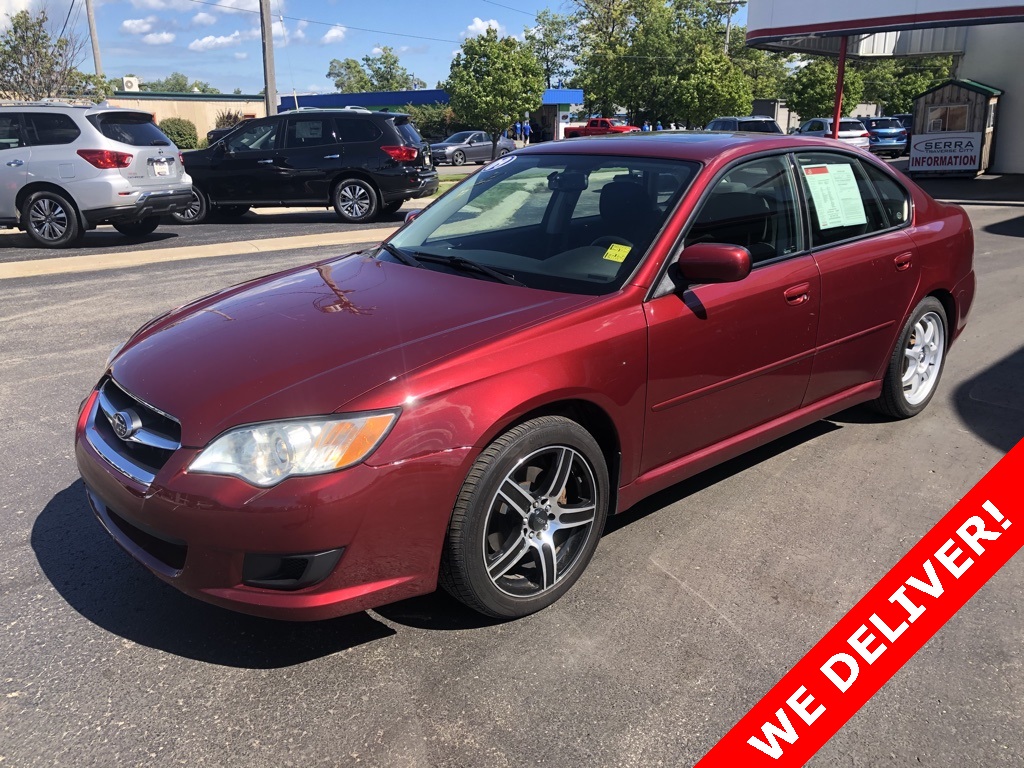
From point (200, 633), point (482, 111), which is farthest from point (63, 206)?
point (482, 111)

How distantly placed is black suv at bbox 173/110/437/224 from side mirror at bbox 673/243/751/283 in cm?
1174

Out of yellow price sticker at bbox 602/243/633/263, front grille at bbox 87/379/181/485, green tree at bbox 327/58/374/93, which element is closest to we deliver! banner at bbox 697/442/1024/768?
yellow price sticker at bbox 602/243/633/263

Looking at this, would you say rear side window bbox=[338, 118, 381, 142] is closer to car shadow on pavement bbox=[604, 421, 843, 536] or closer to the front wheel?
the front wheel

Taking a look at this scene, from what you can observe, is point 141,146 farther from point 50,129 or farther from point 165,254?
point 165,254

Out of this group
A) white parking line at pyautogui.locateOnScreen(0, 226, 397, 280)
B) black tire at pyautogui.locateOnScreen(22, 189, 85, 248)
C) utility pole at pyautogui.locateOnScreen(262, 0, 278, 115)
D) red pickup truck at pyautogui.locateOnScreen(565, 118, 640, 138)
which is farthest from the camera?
red pickup truck at pyautogui.locateOnScreen(565, 118, 640, 138)

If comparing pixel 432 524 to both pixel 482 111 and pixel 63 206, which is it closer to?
pixel 63 206

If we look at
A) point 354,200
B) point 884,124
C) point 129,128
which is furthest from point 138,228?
point 884,124

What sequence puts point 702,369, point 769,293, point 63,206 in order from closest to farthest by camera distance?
point 702,369
point 769,293
point 63,206

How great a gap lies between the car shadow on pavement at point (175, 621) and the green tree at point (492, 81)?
97.6 feet

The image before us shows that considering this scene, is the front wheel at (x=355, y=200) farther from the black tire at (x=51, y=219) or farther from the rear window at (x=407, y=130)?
the black tire at (x=51, y=219)

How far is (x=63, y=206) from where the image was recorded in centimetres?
1136

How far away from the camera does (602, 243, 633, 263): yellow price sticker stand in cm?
341

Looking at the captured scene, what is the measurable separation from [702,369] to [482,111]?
97.2 feet

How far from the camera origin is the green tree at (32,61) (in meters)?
22.4
